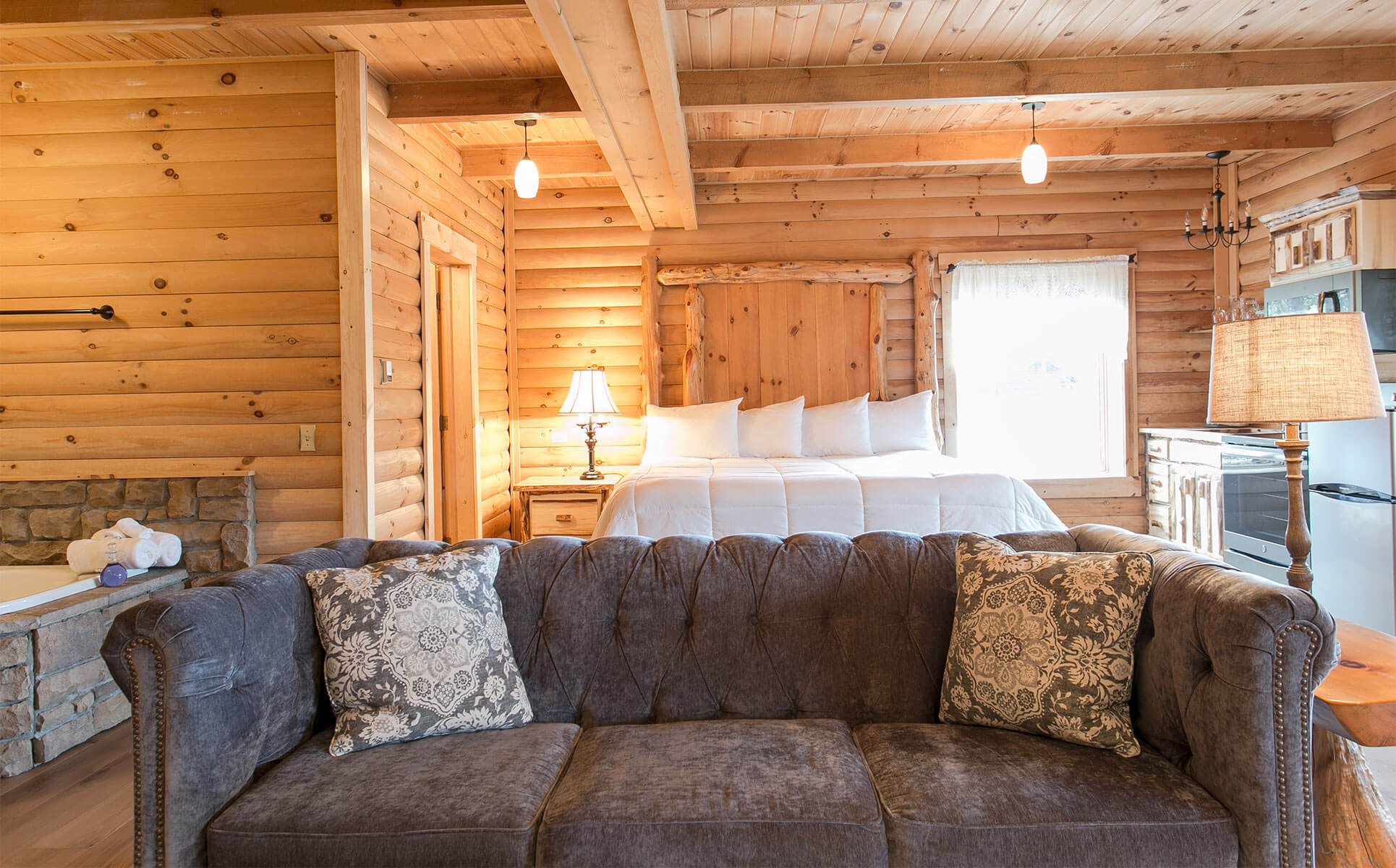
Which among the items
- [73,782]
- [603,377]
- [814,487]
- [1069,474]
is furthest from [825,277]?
[73,782]

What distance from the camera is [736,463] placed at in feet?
14.1

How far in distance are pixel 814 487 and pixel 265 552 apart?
91.5 inches

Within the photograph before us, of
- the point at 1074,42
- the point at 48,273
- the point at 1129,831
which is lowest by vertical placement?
the point at 1129,831

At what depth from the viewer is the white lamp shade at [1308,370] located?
1695 mm

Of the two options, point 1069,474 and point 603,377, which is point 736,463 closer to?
point 603,377

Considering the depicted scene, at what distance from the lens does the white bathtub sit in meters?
2.79

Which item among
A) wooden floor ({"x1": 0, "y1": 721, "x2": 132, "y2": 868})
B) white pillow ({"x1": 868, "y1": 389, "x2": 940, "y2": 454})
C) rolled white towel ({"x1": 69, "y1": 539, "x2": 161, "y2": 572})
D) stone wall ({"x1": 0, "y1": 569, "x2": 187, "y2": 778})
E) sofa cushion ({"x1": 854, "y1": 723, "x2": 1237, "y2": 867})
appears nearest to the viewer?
sofa cushion ({"x1": 854, "y1": 723, "x2": 1237, "y2": 867})

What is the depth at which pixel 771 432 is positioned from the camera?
16.1 feet

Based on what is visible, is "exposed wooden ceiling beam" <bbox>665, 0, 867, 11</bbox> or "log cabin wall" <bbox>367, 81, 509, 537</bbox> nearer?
"exposed wooden ceiling beam" <bbox>665, 0, 867, 11</bbox>

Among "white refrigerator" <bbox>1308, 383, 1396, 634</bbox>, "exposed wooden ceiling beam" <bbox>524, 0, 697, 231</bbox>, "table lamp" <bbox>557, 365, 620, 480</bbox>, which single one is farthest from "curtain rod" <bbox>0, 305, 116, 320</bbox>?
"white refrigerator" <bbox>1308, 383, 1396, 634</bbox>

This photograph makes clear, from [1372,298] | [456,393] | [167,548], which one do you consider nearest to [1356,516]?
[1372,298]

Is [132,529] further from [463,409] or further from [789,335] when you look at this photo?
[789,335]

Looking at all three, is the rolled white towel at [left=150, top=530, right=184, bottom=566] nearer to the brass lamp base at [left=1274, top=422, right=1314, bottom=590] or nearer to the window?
the brass lamp base at [left=1274, top=422, right=1314, bottom=590]

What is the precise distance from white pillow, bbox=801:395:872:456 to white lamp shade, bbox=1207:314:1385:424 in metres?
3.09
